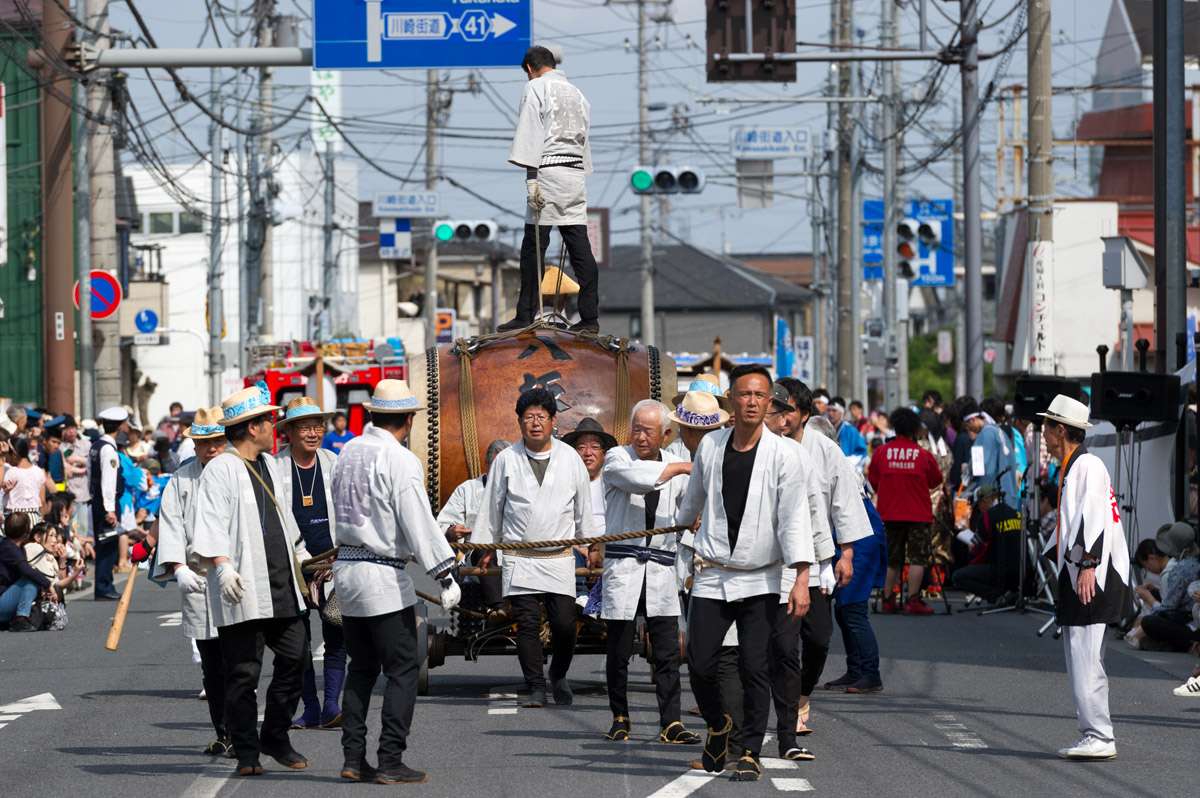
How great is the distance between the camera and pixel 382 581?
26.3 feet

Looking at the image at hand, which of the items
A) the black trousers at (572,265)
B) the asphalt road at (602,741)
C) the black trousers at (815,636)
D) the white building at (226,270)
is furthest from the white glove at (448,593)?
the white building at (226,270)

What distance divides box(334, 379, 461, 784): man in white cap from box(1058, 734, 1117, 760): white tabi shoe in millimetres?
3374

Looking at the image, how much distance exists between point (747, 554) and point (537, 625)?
2.49 meters

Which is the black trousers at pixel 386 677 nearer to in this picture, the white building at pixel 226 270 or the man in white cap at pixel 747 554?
the man in white cap at pixel 747 554

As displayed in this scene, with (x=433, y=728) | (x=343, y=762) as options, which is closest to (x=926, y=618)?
(x=433, y=728)

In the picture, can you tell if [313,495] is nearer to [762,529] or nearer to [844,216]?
[762,529]

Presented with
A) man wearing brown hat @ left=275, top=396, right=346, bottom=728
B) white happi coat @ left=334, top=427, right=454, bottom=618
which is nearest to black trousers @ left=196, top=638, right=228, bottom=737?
man wearing brown hat @ left=275, top=396, right=346, bottom=728

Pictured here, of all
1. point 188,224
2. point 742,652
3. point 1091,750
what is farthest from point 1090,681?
point 188,224

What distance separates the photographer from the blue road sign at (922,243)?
31703mm

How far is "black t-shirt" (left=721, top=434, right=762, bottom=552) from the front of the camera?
804cm

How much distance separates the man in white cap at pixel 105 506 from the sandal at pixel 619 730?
31.8 ft

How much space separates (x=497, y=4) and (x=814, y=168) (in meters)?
27.3

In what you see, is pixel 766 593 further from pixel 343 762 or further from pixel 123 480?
pixel 123 480

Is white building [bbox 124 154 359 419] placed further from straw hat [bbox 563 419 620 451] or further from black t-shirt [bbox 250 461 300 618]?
black t-shirt [bbox 250 461 300 618]
